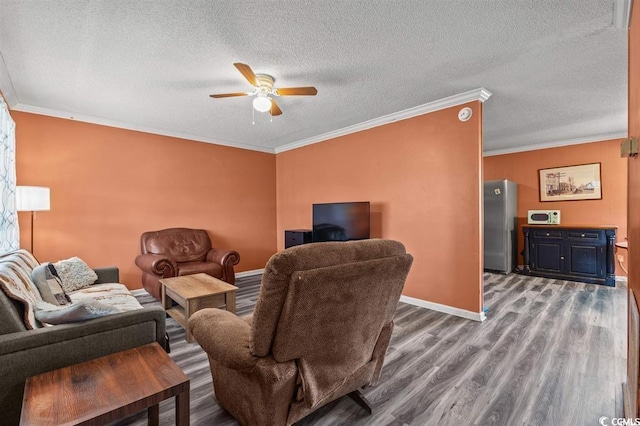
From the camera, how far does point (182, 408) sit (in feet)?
4.02

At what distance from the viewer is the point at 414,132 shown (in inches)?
150

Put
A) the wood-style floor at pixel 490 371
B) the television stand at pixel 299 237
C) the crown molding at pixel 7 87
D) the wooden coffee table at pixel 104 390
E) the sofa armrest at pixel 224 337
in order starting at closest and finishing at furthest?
the wooden coffee table at pixel 104 390, the sofa armrest at pixel 224 337, the wood-style floor at pixel 490 371, the crown molding at pixel 7 87, the television stand at pixel 299 237

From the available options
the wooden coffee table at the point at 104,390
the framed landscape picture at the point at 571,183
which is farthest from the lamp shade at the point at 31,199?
the framed landscape picture at the point at 571,183

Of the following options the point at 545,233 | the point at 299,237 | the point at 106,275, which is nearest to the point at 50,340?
the point at 106,275

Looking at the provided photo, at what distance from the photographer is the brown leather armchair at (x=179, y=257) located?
3654mm

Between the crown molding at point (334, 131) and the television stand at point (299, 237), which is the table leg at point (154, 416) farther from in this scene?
the crown molding at point (334, 131)

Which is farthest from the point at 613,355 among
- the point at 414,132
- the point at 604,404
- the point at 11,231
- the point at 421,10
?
the point at 11,231

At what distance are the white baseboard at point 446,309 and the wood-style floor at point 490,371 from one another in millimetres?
89

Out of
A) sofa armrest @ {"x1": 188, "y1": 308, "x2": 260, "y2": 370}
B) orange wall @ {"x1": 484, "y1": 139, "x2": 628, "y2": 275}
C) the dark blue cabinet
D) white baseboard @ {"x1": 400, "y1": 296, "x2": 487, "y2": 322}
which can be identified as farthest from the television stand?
orange wall @ {"x1": 484, "y1": 139, "x2": 628, "y2": 275}

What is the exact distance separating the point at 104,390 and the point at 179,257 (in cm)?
342

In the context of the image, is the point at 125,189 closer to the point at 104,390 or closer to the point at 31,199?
the point at 31,199

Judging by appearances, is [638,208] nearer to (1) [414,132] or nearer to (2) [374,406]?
(2) [374,406]

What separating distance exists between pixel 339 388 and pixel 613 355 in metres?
2.57

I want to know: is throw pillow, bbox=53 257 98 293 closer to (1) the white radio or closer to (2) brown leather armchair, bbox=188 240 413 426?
(2) brown leather armchair, bbox=188 240 413 426
